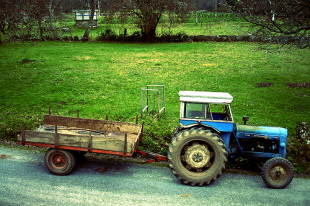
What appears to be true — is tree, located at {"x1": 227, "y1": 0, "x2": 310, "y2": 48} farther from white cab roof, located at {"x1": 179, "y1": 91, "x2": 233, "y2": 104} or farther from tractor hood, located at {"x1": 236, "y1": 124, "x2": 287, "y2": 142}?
white cab roof, located at {"x1": 179, "y1": 91, "x2": 233, "y2": 104}

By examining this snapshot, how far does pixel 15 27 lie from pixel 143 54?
11.9 m

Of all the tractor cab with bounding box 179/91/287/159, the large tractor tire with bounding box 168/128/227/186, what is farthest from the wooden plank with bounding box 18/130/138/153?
the tractor cab with bounding box 179/91/287/159

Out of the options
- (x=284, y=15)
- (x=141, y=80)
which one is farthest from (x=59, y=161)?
(x=284, y=15)

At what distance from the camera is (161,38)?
28.9 metres

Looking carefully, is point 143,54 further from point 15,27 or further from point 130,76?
Answer: point 15,27

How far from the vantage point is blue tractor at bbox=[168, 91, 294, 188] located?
6586 millimetres

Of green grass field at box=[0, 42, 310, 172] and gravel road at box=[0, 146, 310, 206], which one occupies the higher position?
green grass field at box=[0, 42, 310, 172]

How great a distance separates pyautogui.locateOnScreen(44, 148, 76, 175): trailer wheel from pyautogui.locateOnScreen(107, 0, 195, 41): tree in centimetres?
2088

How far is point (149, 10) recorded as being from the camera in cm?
2548

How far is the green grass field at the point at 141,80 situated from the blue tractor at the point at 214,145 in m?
2.34

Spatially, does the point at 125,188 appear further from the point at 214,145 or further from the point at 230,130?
the point at 230,130

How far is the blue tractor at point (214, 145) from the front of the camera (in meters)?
6.59

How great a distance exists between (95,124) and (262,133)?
16.7 ft

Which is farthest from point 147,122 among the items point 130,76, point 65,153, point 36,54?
point 36,54
